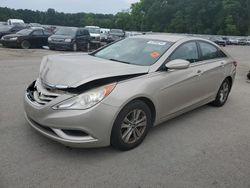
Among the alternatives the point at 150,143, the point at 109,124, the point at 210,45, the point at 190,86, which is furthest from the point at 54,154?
the point at 210,45

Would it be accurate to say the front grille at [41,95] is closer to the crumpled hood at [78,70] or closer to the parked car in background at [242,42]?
the crumpled hood at [78,70]

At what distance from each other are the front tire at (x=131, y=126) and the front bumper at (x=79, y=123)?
0.13 meters

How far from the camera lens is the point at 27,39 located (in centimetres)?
1759

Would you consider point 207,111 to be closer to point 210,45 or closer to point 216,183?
point 210,45

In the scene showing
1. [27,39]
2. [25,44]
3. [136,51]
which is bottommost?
[25,44]

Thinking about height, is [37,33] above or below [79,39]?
above

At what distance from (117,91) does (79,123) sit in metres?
0.63

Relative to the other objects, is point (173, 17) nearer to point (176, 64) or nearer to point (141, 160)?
point (176, 64)

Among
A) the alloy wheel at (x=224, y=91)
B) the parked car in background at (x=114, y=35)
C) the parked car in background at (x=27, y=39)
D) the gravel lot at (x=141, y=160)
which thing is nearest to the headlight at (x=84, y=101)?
the gravel lot at (x=141, y=160)

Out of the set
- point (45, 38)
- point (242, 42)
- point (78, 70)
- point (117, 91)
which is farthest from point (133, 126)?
point (242, 42)

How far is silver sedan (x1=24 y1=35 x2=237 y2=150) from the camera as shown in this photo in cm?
337

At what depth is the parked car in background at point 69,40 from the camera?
56.7 ft

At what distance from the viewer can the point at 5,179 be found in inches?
119

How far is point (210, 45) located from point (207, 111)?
4.45ft
